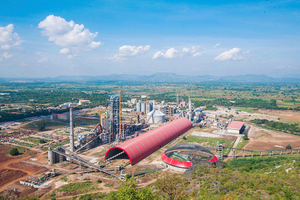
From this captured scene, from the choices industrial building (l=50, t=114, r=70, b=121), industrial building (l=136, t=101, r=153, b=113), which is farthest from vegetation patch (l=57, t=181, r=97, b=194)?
industrial building (l=136, t=101, r=153, b=113)

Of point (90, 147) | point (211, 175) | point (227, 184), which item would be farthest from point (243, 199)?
point (90, 147)

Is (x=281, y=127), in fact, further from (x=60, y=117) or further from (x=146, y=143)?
(x=60, y=117)

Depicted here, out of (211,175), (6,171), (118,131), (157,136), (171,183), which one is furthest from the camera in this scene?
(118,131)

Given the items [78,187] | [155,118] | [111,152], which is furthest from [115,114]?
[155,118]

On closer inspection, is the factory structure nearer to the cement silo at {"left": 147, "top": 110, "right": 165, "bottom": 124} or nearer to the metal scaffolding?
the metal scaffolding

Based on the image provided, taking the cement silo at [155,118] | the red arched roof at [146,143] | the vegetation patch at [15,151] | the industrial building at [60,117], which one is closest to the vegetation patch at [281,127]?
the red arched roof at [146,143]

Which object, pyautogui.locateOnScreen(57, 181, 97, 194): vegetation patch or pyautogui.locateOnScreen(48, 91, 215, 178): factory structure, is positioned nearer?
pyautogui.locateOnScreen(57, 181, 97, 194): vegetation patch

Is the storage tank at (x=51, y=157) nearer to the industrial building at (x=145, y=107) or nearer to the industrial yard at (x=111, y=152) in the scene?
the industrial yard at (x=111, y=152)

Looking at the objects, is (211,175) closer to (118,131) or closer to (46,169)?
(46,169)

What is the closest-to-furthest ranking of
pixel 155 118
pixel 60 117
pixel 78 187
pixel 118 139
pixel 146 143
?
1. pixel 78 187
2. pixel 146 143
3. pixel 118 139
4. pixel 155 118
5. pixel 60 117
